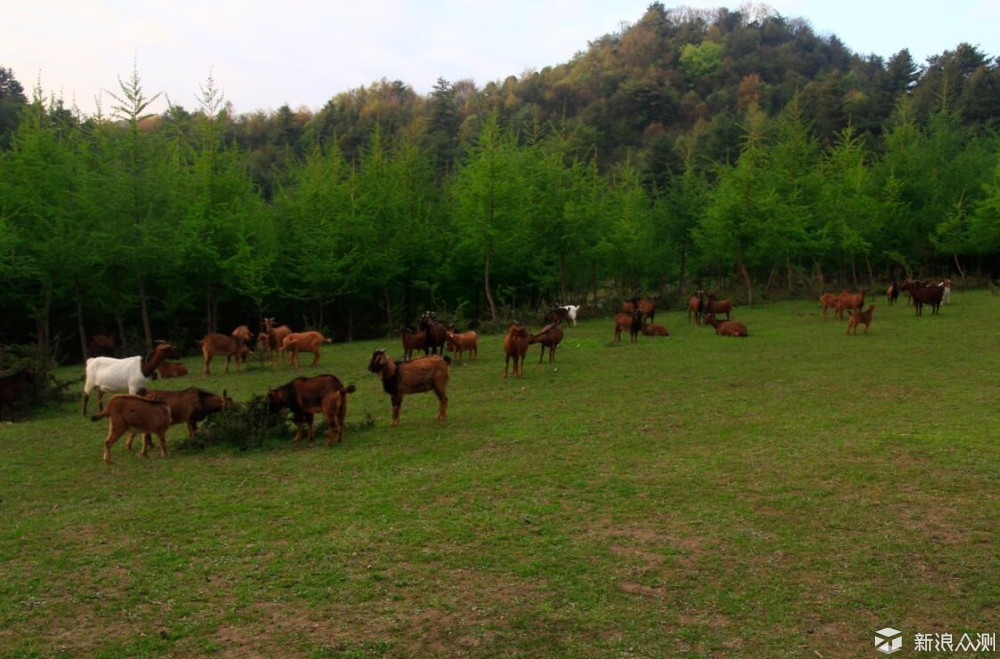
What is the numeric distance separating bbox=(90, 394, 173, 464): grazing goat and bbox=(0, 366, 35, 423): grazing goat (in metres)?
4.88

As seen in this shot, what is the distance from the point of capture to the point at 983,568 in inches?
238

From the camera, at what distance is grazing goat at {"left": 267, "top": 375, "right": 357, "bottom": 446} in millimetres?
10727

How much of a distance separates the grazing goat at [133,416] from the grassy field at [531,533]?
40 centimetres

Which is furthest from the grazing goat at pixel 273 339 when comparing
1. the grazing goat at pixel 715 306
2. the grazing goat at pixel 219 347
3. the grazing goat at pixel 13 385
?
the grazing goat at pixel 715 306

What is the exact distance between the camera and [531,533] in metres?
7.04

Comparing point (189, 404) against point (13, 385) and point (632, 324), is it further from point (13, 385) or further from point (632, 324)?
point (632, 324)

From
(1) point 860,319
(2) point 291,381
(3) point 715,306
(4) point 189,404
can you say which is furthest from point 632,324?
(4) point 189,404

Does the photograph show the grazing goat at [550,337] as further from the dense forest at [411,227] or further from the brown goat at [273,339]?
the dense forest at [411,227]

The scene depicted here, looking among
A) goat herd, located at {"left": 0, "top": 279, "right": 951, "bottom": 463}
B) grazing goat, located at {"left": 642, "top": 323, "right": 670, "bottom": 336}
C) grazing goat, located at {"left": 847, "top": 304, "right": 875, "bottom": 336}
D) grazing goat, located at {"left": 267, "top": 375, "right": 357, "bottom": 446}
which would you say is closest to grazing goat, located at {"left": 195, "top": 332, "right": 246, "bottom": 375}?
A: goat herd, located at {"left": 0, "top": 279, "right": 951, "bottom": 463}

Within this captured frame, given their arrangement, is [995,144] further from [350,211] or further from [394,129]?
[394,129]

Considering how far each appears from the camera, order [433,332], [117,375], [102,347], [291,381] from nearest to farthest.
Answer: [291,381]
[117,375]
[433,332]
[102,347]

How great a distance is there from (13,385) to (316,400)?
6.70 metres

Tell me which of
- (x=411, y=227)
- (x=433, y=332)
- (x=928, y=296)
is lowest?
(x=433, y=332)

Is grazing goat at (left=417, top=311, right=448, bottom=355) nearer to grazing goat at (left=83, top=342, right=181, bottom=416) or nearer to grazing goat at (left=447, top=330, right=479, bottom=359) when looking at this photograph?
grazing goat at (left=447, top=330, right=479, bottom=359)
